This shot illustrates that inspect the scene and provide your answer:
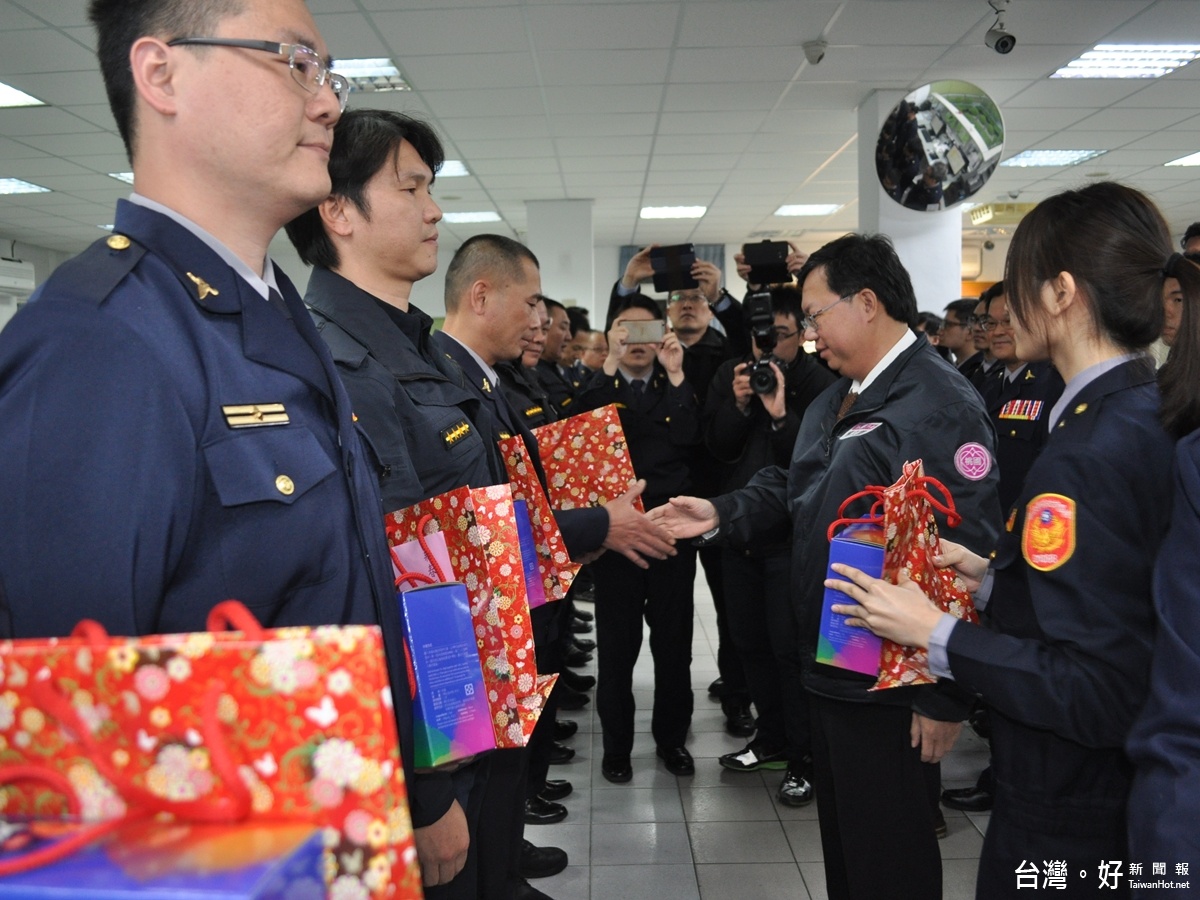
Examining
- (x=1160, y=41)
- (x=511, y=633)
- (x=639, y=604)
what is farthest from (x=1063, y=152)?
(x=511, y=633)

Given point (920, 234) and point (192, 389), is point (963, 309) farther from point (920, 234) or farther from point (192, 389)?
point (192, 389)

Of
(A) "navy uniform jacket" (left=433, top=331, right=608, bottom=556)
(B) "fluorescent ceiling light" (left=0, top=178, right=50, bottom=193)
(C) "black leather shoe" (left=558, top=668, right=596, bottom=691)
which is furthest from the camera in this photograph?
(B) "fluorescent ceiling light" (left=0, top=178, right=50, bottom=193)

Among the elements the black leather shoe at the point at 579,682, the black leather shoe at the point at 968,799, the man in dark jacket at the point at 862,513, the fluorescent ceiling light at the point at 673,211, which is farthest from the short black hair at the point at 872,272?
the fluorescent ceiling light at the point at 673,211

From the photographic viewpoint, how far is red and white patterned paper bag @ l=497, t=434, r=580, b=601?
1.87 metres

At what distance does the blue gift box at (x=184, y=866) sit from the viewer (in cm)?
48

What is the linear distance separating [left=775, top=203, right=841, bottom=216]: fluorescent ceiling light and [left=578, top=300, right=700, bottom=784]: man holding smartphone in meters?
7.66

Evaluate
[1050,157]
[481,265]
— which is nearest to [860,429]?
[481,265]

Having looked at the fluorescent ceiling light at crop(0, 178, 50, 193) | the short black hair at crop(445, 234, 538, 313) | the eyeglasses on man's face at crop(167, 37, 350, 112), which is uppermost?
the fluorescent ceiling light at crop(0, 178, 50, 193)

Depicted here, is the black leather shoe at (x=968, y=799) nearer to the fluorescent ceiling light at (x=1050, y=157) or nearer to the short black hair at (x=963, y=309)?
the short black hair at (x=963, y=309)

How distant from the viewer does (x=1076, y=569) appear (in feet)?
3.95

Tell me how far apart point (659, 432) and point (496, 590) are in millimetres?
2290

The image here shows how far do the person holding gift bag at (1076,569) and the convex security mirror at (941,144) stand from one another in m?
4.52

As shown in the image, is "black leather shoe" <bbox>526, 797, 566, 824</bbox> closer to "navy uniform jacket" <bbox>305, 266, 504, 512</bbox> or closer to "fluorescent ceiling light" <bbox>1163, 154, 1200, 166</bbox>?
"navy uniform jacket" <bbox>305, 266, 504, 512</bbox>

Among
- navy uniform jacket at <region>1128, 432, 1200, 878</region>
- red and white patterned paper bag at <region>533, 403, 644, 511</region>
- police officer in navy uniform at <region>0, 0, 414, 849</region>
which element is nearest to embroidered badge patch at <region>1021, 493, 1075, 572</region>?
navy uniform jacket at <region>1128, 432, 1200, 878</region>
